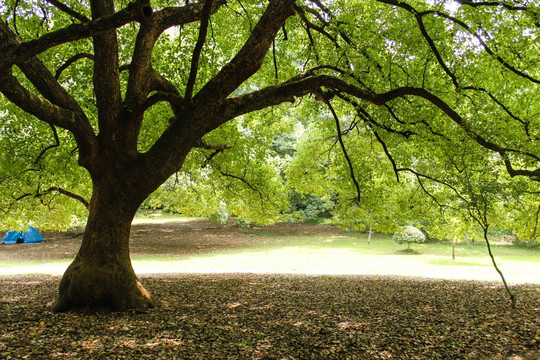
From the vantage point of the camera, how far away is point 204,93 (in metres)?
5.89

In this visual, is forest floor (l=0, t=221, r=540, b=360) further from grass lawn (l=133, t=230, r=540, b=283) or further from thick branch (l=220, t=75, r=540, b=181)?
grass lawn (l=133, t=230, r=540, b=283)

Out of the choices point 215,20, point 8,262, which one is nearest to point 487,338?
point 215,20

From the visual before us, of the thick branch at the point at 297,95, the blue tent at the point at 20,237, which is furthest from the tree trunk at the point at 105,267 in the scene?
the blue tent at the point at 20,237

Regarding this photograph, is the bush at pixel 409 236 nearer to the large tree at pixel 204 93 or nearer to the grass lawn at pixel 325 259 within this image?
the grass lawn at pixel 325 259

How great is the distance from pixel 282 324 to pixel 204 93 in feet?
12.5

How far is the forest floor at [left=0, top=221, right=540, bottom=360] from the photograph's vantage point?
4414 millimetres

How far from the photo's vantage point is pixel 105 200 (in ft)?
20.3

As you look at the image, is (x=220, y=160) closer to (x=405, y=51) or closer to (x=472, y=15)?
(x=405, y=51)

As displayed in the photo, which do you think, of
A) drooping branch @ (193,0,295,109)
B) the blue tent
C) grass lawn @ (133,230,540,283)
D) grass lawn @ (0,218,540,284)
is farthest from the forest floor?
the blue tent

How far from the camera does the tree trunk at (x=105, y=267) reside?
19.7 ft

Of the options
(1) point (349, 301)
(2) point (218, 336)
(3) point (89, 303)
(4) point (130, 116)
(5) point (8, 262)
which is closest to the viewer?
(2) point (218, 336)

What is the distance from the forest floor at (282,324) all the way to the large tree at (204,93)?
0.93 metres

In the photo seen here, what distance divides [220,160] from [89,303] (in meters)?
5.65

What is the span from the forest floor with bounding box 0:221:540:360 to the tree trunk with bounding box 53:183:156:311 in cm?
33
